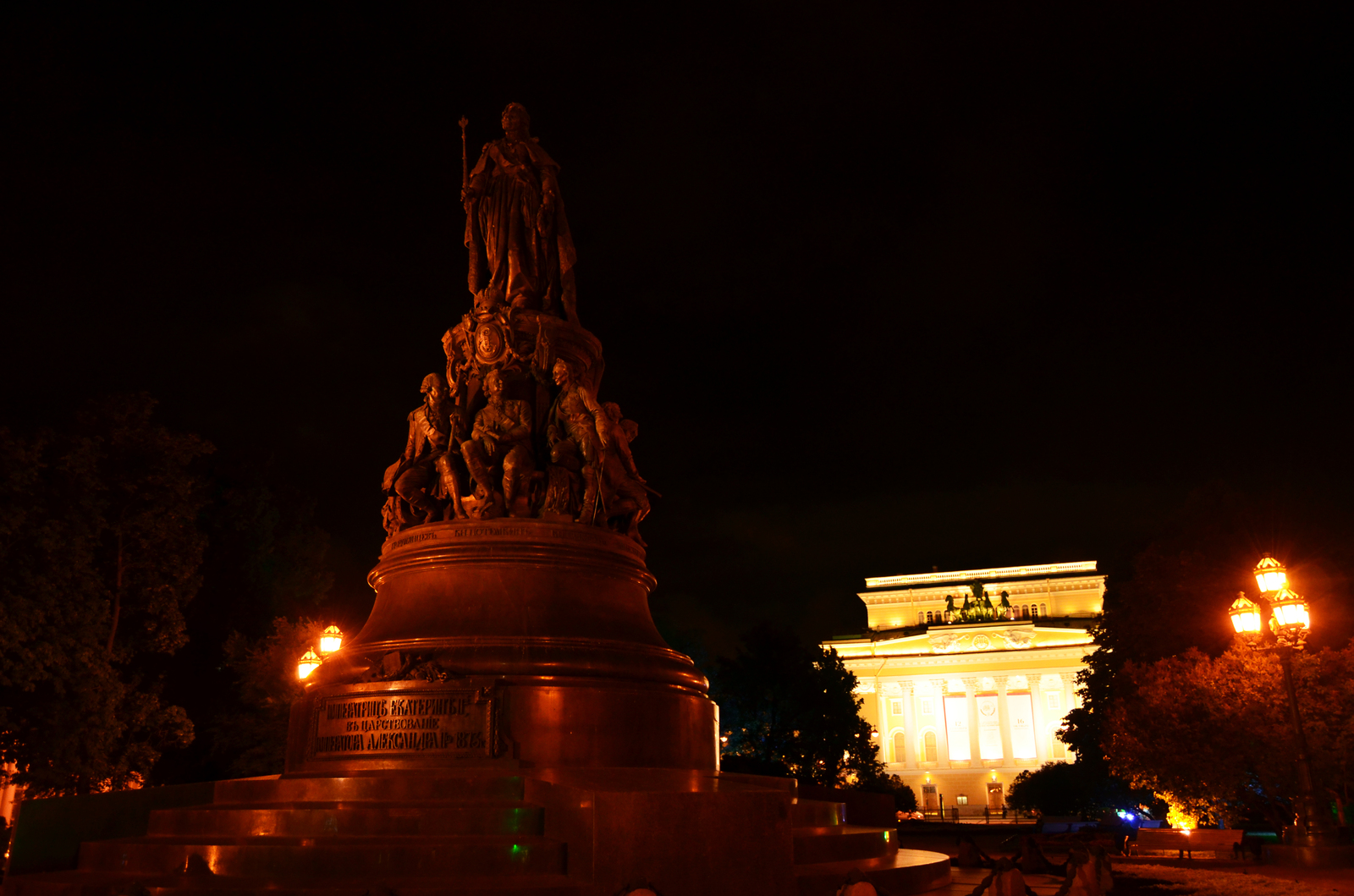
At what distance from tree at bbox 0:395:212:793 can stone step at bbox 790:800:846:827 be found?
672 inches

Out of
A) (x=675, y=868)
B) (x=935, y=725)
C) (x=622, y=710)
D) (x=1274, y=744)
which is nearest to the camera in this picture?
(x=675, y=868)

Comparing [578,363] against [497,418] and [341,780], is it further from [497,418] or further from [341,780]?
[341,780]

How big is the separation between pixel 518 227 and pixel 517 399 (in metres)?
2.53

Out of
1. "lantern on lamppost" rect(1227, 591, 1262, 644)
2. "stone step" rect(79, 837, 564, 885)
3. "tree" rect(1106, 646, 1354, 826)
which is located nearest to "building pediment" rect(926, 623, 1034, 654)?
"tree" rect(1106, 646, 1354, 826)

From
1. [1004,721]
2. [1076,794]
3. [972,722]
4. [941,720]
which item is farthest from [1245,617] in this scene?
[941,720]

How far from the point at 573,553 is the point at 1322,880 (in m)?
9.78

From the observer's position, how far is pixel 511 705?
997 centimetres

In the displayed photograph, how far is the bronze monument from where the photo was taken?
7.74 meters

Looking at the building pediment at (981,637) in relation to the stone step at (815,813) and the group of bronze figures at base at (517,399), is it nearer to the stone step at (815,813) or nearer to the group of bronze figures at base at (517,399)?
the group of bronze figures at base at (517,399)

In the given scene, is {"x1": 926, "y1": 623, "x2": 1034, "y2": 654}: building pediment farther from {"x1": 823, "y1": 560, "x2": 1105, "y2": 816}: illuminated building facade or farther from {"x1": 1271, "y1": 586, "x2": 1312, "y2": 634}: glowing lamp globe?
{"x1": 1271, "y1": 586, "x2": 1312, "y2": 634}: glowing lamp globe

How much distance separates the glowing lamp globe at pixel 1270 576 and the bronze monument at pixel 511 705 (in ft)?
26.0

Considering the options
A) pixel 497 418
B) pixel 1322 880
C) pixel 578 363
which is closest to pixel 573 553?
pixel 497 418

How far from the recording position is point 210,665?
104 feet

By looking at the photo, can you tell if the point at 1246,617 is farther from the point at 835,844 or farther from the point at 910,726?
the point at 910,726
